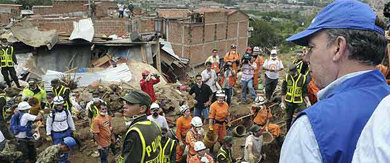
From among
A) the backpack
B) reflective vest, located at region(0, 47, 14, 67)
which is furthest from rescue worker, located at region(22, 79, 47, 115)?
the backpack

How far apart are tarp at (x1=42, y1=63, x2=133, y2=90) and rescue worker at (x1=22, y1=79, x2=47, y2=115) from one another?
2316mm

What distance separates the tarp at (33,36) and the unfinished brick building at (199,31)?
14245mm


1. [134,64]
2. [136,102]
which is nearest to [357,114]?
[136,102]

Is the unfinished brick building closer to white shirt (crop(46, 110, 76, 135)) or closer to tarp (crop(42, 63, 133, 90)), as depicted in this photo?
tarp (crop(42, 63, 133, 90))

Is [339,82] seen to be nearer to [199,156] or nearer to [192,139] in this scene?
[199,156]

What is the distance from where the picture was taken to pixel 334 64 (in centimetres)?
119

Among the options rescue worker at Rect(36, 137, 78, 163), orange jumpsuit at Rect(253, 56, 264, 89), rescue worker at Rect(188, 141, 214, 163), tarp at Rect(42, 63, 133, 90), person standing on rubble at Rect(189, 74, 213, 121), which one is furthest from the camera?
tarp at Rect(42, 63, 133, 90)

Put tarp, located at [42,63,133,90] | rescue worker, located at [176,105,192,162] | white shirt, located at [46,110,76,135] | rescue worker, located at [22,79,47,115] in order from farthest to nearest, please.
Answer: tarp, located at [42,63,133,90]
rescue worker, located at [22,79,47,115]
rescue worker, located at [176,105,192,162]
white shirt, located at [46,110,76,135]

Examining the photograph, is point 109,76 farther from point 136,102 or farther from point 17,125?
point 136,102

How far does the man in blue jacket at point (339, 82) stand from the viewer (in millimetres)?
984

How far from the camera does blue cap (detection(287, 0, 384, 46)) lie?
3.81 ft

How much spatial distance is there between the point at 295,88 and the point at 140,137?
462 centimetres

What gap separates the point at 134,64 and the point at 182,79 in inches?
141

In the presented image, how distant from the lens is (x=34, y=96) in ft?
27.0
